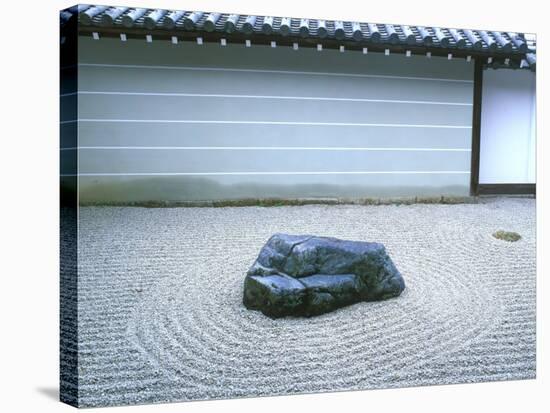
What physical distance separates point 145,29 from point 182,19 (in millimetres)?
273

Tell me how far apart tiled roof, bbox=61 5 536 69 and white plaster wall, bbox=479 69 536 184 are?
0.18 meters

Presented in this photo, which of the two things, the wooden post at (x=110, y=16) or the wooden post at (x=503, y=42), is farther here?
the wooden post at (x=503, y=42)

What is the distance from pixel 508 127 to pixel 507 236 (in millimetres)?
885

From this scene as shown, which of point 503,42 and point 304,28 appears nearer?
point 304,28

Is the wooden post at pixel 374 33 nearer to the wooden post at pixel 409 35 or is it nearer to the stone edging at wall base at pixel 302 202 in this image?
the wooden post at pixel 409 35

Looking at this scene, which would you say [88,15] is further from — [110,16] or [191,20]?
[191,20]

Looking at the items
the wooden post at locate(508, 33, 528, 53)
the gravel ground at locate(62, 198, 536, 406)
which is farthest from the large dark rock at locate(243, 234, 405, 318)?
the wooden post at locate(508, 33, 528, 53)

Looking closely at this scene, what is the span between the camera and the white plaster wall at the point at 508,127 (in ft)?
17.7

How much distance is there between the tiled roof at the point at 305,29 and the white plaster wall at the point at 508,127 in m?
0.18

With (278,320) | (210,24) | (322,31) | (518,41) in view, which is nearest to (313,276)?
(278,320)

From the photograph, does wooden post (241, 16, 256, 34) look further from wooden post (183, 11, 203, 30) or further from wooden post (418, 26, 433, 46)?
wooden post (418, 26, 433, 46)

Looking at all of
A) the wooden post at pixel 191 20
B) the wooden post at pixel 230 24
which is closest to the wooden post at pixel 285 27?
the wooden post at pixel 230 24

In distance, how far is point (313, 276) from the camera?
15.7 feet

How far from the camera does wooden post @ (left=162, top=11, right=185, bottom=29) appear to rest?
182 inches
